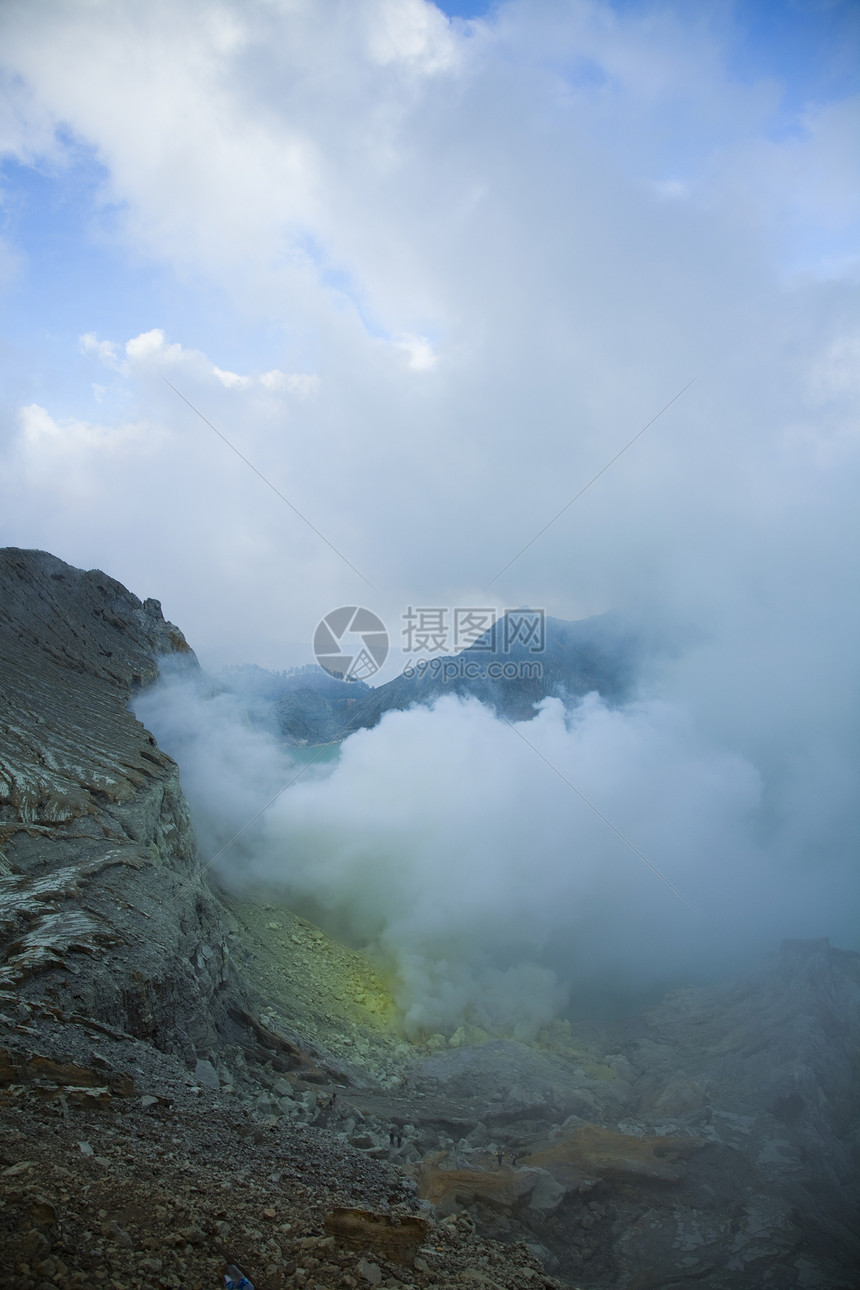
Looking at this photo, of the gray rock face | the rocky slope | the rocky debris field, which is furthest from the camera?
the gray rock face

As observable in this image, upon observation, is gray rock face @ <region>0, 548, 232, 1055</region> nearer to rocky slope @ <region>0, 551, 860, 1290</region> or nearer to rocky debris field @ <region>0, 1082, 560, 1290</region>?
rocky slope @ <region>0, 551, 860, 1290</region>

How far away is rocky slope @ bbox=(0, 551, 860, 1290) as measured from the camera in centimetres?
617

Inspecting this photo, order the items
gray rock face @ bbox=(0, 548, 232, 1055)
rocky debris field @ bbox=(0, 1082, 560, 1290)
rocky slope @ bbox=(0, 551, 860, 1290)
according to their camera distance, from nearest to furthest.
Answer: rocky debris field @ bbox=(0, 1082, 560, 1290) → rocky slope @ bbox=(0, 551, 860, 1290) → gray rock face @ bbox=(0, 548, 232, 1055)

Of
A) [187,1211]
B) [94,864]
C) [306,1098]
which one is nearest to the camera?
[187,1211]

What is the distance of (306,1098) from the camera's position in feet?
50.8

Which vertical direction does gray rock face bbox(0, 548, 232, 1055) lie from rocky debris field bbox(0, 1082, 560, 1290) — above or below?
above

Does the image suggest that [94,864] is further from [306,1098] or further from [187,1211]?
[187,1211]

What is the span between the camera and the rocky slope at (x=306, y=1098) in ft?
20.2

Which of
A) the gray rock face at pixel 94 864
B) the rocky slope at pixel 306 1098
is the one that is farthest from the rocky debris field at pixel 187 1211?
the gray rock face at pixel 94 864

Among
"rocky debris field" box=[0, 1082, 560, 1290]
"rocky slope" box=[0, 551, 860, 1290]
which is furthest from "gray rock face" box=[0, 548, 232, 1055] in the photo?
"rocky debris field" box=[0, 1082, 560, 1290]

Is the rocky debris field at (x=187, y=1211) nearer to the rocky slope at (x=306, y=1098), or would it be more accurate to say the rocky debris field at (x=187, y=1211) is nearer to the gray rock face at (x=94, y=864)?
the rocky slope at (x=306, y=1098)

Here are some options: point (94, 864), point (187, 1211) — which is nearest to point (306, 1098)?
point (94, 864)

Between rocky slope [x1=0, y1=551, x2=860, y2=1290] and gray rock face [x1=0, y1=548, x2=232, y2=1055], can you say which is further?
gray rock face [x1=0, y1=548, x2=232, y2=1055]

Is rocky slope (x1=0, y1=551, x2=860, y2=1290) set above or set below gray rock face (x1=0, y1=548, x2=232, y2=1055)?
below
